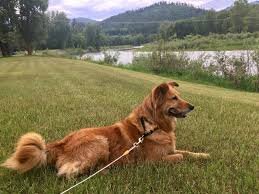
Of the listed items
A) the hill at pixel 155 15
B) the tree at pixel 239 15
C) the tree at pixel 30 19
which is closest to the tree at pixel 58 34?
the tree at pixel 30 19

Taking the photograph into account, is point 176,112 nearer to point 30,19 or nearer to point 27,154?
point 27,154

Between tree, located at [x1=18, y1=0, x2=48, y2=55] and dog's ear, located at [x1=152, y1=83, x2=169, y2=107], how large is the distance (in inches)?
2162

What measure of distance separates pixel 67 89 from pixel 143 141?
32.1ft

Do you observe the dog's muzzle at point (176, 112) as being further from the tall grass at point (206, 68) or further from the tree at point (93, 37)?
the tree at point (93, 37)

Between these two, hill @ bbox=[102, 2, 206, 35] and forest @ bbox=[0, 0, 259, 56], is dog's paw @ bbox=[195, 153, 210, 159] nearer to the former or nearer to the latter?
forest @ bbox=[0, 0, 259, 56]

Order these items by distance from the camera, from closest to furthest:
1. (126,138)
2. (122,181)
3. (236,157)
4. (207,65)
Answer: (122,181)
(126,138)
(236,157)
(207,65)

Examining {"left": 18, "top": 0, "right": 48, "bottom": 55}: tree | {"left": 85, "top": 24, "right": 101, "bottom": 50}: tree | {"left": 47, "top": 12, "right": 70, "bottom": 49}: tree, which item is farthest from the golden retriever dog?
{"left": 85, "top": 24, "right": 101, "bottom": 50}: tree

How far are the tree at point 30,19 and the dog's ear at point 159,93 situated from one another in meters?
54.9

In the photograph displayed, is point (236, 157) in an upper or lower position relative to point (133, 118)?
lower

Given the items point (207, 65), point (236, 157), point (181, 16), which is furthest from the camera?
point (181, 16)

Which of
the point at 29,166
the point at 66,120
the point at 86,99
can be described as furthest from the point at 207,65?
the point at 29,166

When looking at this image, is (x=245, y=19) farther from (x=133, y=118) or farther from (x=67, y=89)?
(x=133, y=118)

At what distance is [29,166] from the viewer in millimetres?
4895

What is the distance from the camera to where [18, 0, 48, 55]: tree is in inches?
2277
